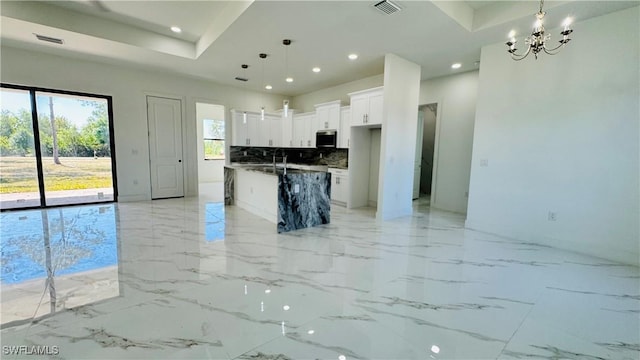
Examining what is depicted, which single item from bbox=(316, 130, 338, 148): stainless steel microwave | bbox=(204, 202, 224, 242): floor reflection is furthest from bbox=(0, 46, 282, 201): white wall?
bbox=(316, 130, 338, 148): stainless steel microwave

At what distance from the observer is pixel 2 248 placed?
318 cm

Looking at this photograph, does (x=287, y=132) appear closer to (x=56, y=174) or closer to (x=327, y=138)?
(x=327, y=138)

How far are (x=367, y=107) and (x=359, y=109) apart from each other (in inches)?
7.9

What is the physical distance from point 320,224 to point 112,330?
302cm

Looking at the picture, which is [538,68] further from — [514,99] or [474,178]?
[474,178]

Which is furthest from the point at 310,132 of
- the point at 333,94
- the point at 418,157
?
the point at 418,157

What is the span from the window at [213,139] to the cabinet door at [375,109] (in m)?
6.80

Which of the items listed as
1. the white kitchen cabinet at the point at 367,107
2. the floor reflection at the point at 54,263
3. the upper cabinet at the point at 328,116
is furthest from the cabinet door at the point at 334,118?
the floor reflection at the point at 54,263

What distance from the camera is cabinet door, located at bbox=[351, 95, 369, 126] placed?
5254 millimetres

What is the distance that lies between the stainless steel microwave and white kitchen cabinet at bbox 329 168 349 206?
0.61m

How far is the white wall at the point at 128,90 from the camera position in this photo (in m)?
4.87

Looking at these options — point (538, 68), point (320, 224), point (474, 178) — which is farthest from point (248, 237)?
point (538, 68)

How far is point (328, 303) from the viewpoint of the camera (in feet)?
7.17

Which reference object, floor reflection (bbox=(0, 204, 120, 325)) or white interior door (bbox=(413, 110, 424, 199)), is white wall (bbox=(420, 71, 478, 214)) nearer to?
white interior door (bbox=(413, 110, 424, 199))
